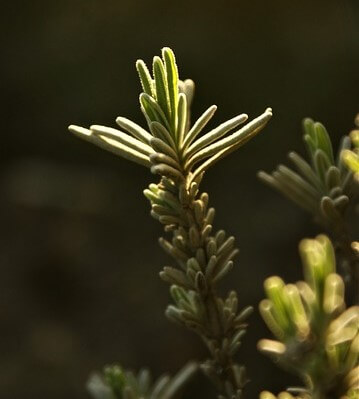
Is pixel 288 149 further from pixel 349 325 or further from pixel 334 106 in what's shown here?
pixel 349 325

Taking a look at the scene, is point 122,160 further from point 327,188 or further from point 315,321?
point 315,321

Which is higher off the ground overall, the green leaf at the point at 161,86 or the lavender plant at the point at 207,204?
the green leaf at the point at 161,86

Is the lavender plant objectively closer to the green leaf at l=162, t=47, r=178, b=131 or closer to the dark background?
the green leaf at l=162, t=47, r=178, b=131

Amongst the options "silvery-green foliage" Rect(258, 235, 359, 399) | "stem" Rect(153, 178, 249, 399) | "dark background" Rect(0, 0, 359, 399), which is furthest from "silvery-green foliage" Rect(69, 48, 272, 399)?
"dark background" Rect(0, 0, 359, 399)

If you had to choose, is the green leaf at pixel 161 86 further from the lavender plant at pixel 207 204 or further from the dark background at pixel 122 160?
the dark background at pixel 122 160

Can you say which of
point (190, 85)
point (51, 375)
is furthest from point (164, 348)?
point (190, 85)

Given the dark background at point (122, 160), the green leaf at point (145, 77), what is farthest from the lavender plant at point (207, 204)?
the dark background at point (122, 160)
